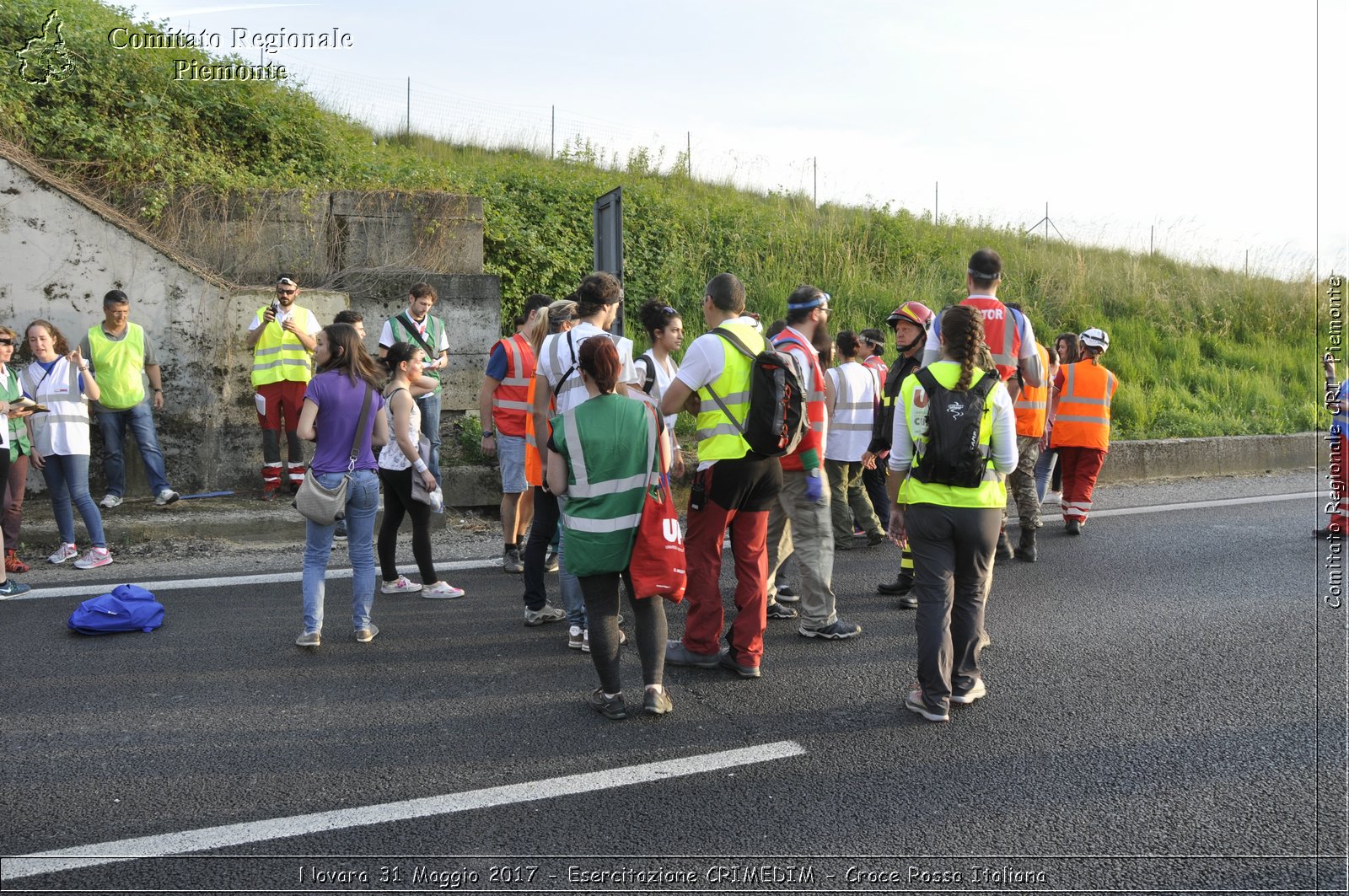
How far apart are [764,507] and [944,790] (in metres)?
1.81

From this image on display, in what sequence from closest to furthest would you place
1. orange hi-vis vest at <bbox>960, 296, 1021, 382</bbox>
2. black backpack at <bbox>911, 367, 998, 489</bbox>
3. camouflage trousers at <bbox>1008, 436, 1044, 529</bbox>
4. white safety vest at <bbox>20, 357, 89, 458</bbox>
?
black backpack at <bbox>911, 367, 998, 489</bbox>
orange hi-vis vest at <bbox>960, 296, 1021, 382</bbox>
white safety vest at <bbox>20, 357, 89, 458</bbox>
camouflage trousers at <bbox>1008, 436, 1044, 529</bbox>

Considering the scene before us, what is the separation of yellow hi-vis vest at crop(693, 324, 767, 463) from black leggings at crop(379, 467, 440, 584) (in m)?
2.09

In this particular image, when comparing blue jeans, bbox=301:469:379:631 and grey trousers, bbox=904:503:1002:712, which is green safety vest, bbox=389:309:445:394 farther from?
grey trousers, bbox=904:503:1002:712

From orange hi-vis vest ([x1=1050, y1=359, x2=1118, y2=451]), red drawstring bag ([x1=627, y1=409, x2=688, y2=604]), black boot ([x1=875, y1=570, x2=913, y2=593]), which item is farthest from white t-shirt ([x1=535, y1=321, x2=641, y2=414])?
orange hi-vis vest ([x1=1050, y1=359, x2=1118, y2=451])

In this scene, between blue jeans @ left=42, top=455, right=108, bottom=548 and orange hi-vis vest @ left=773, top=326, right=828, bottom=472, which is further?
blue jeans @ left=42, top=455, right=108, bottom=548

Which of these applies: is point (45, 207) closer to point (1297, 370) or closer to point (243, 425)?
point (243, 425)

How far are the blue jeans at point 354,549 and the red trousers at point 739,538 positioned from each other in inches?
72.0

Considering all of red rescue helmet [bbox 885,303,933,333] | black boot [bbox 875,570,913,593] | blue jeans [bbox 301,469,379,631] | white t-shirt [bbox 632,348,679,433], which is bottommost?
black boot [bbox 875,570,913,593]

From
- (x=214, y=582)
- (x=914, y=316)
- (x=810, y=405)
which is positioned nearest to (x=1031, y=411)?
(x=914, y=316)

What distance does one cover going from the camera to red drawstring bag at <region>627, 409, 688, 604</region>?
15.1 ft

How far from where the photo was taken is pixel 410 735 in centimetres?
455

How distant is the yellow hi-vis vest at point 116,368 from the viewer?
29.2ft

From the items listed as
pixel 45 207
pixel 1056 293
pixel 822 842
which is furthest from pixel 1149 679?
pixel 1056 293

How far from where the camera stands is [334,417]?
5.70m
